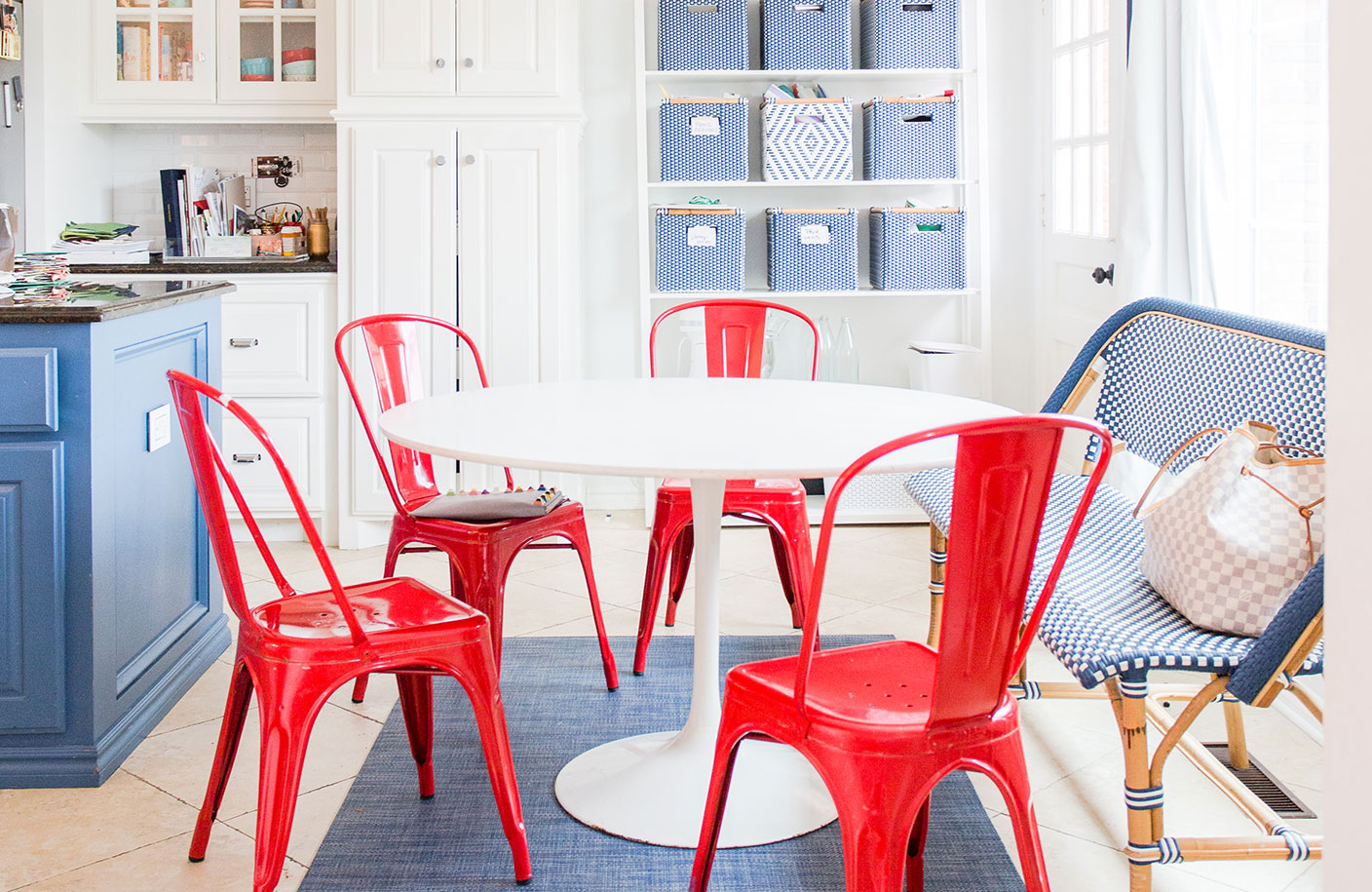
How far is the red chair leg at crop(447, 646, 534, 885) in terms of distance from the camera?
6.35 ft

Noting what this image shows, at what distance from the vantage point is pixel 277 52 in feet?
14.4

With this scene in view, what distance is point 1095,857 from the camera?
2100mm

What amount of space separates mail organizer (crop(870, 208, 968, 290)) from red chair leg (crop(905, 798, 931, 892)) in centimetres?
275

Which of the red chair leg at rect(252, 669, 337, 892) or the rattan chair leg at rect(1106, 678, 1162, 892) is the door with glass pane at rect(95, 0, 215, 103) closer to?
the red chair leg at rect(252, 669, 337, 892)

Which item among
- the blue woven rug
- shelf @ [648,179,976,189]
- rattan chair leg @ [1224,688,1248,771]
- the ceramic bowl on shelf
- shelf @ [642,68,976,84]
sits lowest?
the blue woven rug

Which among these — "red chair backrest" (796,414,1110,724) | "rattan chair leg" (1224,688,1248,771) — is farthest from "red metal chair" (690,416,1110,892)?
"rattan chair leg" (1224,688,1248,771)

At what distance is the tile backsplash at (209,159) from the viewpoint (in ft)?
15.4

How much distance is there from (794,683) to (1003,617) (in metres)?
0.29

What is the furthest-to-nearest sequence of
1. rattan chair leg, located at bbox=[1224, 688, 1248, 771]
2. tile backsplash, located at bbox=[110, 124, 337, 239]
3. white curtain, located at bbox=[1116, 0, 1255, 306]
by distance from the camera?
tile backsplash, located at bbox=[110, 124, 337, 239] < white curtain, located at bbox=[1116, 0, 1255, 306] < rattan chair leg, located at bbox=[1224, 688, 1248, 771]

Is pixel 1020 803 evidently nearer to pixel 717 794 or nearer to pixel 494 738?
pixel 717 794

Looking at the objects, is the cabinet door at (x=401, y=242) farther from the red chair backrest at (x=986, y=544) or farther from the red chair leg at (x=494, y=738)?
the red chair backrest at (x=986, y=544)

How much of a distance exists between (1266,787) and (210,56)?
3.93m

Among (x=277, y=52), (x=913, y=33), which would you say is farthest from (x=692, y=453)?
(x=277, y=52)

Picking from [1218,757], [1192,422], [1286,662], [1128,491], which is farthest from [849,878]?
[1128,491]
